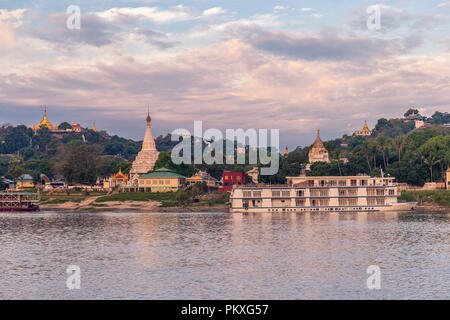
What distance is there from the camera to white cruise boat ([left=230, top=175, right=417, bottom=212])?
4338 inches

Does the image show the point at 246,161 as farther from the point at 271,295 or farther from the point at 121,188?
the point at 271,295

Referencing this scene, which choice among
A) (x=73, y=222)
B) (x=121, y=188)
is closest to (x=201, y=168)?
(x=121, y=188)

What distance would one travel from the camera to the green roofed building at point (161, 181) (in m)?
148

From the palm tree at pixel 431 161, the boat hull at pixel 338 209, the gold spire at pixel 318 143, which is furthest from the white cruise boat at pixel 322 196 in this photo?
the gold spire at pixel 318 143

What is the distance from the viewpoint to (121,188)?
150750 millimetres

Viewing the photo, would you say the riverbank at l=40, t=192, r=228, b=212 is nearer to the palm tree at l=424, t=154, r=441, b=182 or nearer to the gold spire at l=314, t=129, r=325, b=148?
the palm tree at l=424, t=154, r=441, b=182

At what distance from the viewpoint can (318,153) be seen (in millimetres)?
173875

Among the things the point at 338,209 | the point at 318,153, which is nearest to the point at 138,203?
the point at 338,209

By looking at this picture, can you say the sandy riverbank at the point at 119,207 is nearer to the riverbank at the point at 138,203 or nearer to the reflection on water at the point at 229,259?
the riverbank at the point at 138,203

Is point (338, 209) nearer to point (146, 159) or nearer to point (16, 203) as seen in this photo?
point (16, 203)

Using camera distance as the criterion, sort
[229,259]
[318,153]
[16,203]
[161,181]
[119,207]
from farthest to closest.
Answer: [318,153]
[161,181]
[119,207]
[16,203]
[229,259]

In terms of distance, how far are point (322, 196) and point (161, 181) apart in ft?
165

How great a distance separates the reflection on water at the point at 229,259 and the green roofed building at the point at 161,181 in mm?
60864
